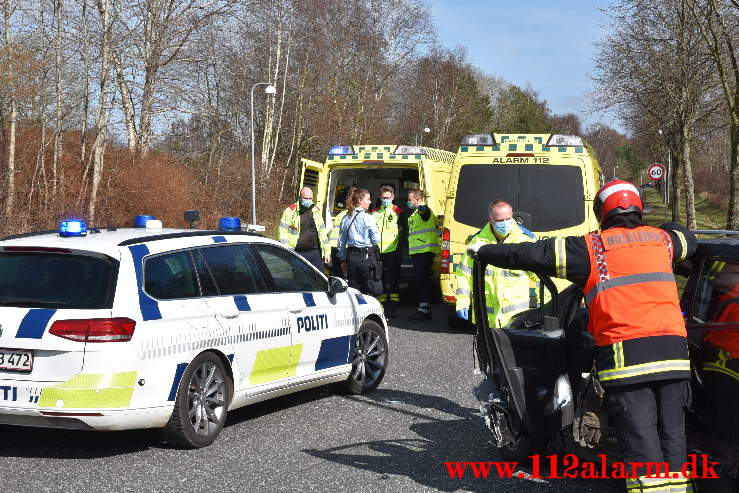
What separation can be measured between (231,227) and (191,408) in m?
1.82

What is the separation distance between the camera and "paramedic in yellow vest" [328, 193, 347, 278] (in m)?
12.9

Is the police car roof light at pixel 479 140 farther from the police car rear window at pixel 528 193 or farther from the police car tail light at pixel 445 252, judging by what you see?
the police car tail light at pixel 445 252

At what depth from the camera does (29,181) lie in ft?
68.8

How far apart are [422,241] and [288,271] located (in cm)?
538

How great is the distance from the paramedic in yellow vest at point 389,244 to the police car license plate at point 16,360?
776 cm

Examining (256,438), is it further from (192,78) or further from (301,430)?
(192,78)

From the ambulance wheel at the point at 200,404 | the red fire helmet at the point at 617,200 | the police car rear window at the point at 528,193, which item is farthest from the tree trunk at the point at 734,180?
the red fire helmet at the point at 617,200

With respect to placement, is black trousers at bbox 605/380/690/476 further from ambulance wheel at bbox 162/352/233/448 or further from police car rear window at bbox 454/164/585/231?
police car rear window at bbox 454/164/585/231

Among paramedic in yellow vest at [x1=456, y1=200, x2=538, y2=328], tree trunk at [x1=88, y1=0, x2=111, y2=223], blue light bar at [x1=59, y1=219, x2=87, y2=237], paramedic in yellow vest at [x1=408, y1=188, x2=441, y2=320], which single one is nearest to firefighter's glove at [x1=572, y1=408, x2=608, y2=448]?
paramedic in yellow vest at [x1=456, y1=200, x2=538, y2=328]

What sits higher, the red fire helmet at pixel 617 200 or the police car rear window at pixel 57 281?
the red fire helmet at pixel 617 200

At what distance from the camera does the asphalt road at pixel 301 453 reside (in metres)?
5.33

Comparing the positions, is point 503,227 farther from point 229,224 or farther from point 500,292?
point 229,224

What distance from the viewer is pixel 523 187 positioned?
11.3 meters

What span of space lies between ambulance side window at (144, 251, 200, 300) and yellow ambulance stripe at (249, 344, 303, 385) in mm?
728
